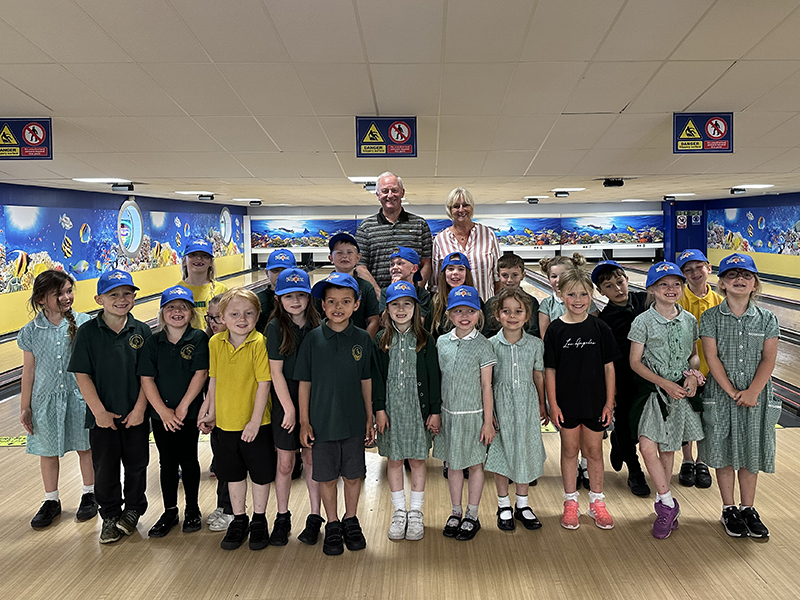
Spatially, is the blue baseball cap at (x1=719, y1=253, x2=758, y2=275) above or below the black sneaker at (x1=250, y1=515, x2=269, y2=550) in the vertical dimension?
above

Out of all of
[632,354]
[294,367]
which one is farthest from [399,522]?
[632,354]

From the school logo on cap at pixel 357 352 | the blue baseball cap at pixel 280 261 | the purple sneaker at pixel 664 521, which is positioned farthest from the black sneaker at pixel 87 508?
the purple sneaker at pixel 664 521

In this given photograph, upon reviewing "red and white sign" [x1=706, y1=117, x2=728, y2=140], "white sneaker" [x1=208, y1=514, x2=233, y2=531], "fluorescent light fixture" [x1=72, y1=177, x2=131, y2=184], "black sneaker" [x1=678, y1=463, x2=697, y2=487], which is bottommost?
"white sneaker" [x1=208, y1=514, x2=233, y2=531]

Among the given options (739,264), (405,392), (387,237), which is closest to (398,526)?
(405,392)

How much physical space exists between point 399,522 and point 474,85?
299 centimetres

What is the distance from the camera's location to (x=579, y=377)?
2.80 metres

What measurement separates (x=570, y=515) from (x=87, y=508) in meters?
2.49

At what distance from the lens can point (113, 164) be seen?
7.63m

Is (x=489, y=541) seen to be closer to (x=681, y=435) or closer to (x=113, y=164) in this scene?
(x=681, y=435)

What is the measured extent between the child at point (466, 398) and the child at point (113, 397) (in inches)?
58.2

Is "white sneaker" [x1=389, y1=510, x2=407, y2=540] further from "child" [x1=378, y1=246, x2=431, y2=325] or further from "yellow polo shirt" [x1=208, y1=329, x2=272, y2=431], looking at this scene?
"child" [x1=378, y1=246, x2=431, y2=325]

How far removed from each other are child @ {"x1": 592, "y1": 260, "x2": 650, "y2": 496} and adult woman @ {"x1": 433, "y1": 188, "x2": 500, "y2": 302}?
651 millimetres

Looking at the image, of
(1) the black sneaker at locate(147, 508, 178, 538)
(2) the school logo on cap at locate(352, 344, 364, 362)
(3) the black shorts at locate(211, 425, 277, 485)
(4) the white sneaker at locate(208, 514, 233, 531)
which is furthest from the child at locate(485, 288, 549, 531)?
(1) the black sneaker at locate(147, 508, 178, 538)

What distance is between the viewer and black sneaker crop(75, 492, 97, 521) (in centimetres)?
302
